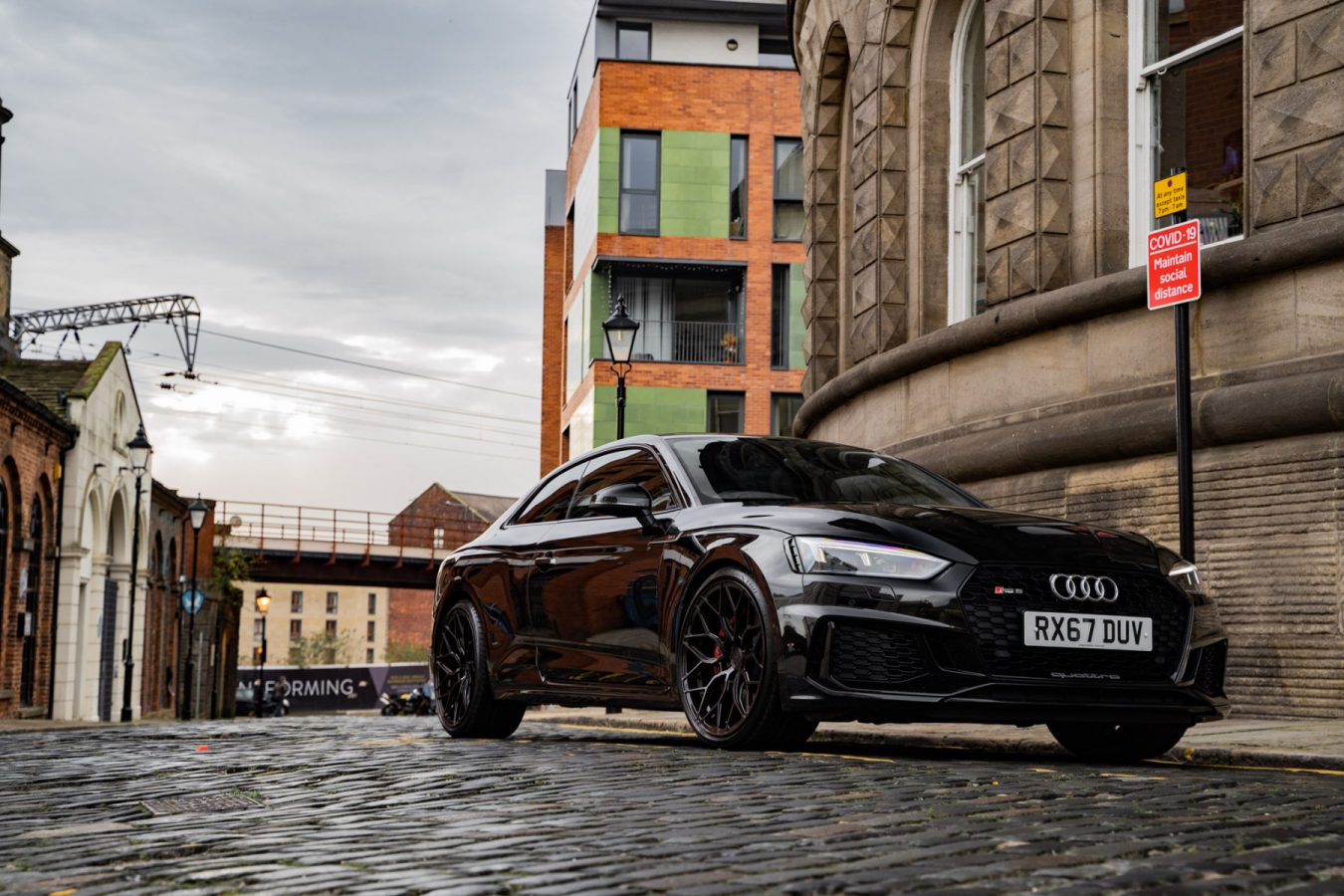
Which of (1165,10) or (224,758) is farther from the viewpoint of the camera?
(1165,10)

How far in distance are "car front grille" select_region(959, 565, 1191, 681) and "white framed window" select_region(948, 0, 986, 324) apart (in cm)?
940

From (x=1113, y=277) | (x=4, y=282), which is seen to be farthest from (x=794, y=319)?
(x=1113, y=277)

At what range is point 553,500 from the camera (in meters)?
9.77

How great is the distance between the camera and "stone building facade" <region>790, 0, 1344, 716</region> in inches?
429

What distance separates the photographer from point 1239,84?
12.4 meters

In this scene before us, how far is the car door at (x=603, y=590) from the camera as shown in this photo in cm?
842

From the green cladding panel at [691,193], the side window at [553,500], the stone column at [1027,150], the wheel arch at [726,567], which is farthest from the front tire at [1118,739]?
the green cladding panel at [691,193]

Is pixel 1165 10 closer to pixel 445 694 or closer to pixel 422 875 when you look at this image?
pixel 445 694

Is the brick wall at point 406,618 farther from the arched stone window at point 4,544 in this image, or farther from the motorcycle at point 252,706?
the arched stone window at point 4,544

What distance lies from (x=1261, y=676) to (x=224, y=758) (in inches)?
236

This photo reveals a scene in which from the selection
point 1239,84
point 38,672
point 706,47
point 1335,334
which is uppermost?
point 706,47

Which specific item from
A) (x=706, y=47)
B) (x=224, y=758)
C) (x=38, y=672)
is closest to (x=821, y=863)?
(x=224, y=758)

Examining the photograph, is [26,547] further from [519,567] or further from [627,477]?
[627,477]

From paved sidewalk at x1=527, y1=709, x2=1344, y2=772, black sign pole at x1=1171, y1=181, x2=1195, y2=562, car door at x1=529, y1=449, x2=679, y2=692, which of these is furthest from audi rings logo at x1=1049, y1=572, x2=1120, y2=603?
car door at x1=529, y1=449, x2=679, y2=692
